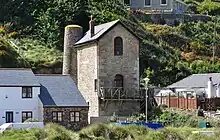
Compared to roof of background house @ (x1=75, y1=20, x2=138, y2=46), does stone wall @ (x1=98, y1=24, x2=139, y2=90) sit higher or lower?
lower

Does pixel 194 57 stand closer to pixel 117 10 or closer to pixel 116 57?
pixel 117 10

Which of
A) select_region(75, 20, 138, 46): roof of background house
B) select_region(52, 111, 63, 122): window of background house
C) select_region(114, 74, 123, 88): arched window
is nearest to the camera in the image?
select_region(52, 111, 63, 122): window of background house

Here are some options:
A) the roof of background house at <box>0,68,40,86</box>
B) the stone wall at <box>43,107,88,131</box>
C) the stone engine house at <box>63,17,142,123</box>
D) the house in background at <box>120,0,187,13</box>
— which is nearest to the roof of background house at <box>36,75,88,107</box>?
the stone wall at <box>43,107,88,131</box>

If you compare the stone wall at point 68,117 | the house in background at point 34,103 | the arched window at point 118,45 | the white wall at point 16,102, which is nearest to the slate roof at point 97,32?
the arched window at point 118,45

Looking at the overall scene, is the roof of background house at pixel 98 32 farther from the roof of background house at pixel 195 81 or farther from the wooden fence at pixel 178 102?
the roof of background house at pixel 195 81

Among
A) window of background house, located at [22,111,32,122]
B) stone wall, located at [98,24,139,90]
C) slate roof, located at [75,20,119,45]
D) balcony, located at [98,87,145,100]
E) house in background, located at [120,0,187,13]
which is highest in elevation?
house in background, located at [120,0,187,13]

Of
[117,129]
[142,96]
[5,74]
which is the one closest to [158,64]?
[142,96]

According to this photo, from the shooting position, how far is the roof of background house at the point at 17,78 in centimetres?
4791

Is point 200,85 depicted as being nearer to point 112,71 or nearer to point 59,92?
point 112,71

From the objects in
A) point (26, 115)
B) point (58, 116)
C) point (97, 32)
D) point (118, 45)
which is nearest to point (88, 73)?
point (97, 32)

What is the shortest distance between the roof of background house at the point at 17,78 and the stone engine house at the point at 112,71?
23.2 ft

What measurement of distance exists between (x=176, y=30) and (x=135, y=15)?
5.20 m

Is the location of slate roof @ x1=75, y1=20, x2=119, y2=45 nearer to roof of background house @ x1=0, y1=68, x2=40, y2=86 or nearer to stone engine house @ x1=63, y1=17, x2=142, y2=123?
stone engine house @ x1=63, y1=17, x2=142, y2=123

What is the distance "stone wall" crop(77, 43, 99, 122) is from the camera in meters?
55.1
